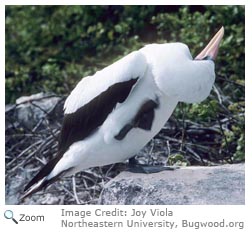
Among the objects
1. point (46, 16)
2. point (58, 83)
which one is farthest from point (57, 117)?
point (46, 16)

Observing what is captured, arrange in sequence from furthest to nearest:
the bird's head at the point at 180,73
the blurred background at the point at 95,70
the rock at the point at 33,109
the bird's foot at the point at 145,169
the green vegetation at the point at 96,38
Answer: the green vegetation at the point at 96,38 < the rock at the point at 33,109 < the blurred background at the point at 95,70 < the bird's foot at the point at 145,169 < the bird's head at the point at 180,73

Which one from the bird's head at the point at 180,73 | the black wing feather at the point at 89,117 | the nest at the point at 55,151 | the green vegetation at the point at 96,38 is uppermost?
the bird's head at the point at 180,73

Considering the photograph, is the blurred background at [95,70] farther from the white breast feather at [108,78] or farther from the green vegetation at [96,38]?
the white breast feather at [108,78]

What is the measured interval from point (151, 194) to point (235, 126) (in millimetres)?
2244

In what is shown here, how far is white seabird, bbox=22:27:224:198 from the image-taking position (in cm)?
626

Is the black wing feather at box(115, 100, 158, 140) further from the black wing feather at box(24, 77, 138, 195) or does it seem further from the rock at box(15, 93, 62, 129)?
the rock at box(15, 93, 62, 129)

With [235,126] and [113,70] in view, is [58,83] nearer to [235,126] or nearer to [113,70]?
[235,126]

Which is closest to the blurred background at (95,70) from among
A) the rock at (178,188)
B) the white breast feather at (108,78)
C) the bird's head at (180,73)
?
the rock at (178,188)

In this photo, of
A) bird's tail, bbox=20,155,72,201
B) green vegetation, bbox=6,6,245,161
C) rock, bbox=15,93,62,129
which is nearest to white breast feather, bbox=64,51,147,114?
bird's tail, bbox=20,155,72,201

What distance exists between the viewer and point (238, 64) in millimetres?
9711

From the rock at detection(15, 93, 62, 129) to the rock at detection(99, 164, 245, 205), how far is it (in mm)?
2777

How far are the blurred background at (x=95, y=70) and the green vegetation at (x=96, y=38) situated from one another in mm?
12

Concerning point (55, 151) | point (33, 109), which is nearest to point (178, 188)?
point (55, 151)

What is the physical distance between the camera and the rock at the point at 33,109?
366 inches
